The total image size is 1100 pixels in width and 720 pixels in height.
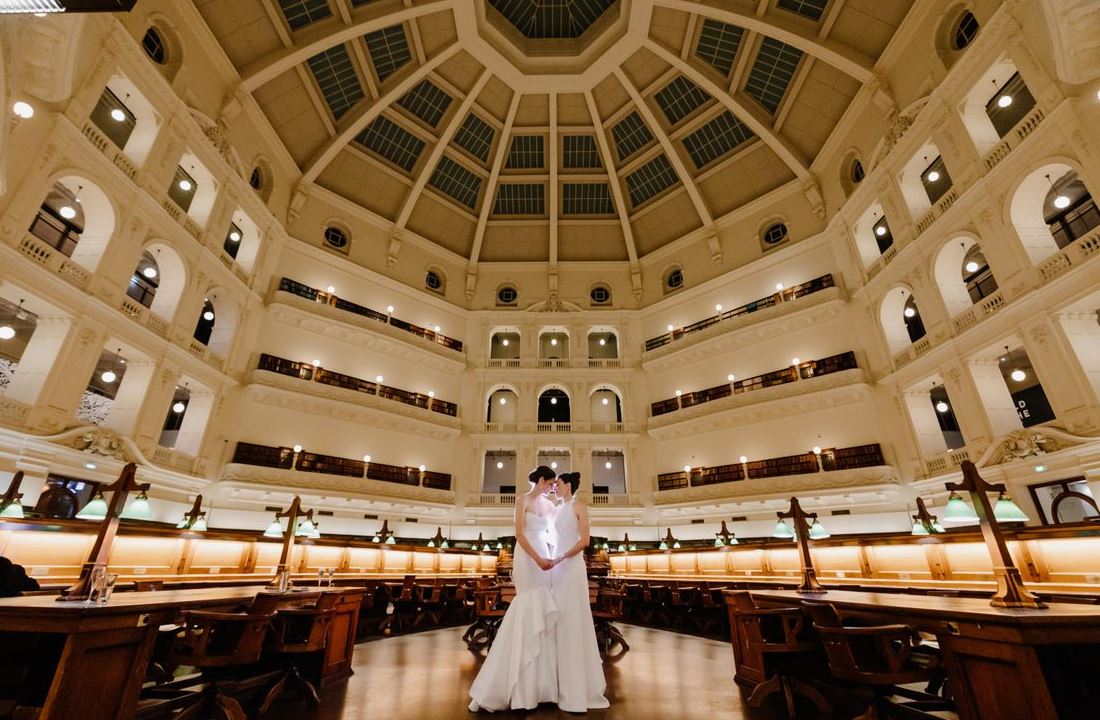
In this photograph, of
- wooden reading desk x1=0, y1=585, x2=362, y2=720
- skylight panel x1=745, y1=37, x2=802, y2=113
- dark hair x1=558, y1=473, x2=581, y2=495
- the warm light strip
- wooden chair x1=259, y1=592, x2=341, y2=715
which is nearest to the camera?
the warm light strip

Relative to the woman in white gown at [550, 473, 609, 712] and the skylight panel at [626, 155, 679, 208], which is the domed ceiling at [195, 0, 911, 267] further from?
the woman in white gown at [550, 473, 609, 712]

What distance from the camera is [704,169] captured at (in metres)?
22.9

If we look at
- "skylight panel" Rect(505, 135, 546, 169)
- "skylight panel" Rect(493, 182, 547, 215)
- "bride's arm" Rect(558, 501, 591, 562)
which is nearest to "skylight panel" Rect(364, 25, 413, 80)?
"skylight panel" Rect(505, 135, 546, 169)

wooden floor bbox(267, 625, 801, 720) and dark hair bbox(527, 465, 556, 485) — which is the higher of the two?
dark hair bbox(527, 465, 556, 485)

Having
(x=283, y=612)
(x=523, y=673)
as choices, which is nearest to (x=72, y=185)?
(x=283, y=612)

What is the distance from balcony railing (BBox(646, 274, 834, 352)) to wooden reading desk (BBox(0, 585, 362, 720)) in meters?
20.8

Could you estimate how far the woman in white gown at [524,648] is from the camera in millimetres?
4074

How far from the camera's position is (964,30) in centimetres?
1353

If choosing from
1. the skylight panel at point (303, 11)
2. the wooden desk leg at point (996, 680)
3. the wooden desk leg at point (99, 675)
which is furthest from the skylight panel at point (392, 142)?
the wooden desk leg at point (996, 680)

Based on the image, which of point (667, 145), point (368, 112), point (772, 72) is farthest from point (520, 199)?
point (772, 72)

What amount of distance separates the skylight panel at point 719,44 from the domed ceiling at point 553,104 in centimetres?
6

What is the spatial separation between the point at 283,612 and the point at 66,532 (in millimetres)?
5352

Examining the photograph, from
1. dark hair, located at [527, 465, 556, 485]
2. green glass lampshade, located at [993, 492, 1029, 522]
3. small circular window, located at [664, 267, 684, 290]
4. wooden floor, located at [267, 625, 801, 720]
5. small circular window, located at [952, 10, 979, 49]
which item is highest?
small circular window, located at [952, 10, 979, 49]

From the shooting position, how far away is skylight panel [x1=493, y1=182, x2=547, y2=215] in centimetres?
2509
